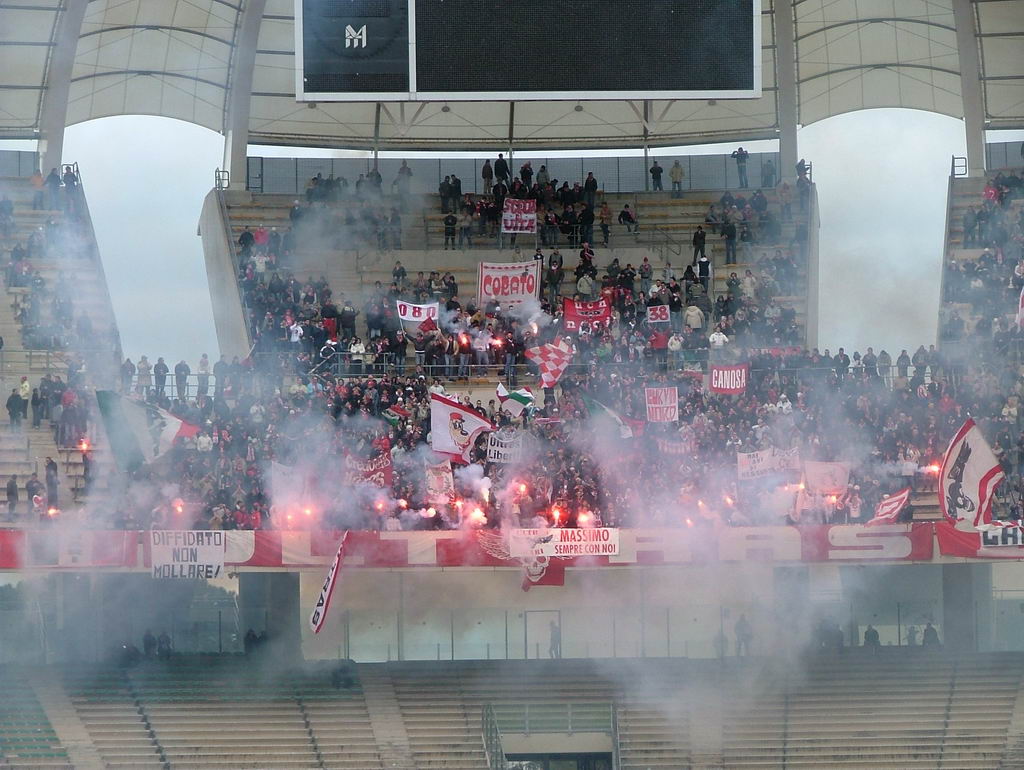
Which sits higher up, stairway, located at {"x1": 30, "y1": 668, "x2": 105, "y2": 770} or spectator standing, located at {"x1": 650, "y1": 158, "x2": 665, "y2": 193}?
spectator standing, located at {"x1": 650, "y1": 158, "x2": 665, "y2": 193}

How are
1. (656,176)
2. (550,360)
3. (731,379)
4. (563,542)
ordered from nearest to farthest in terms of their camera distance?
(563,542)
(731,379)
(550,360)
(656,176)

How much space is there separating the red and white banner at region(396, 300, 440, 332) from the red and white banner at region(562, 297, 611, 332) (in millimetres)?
2635

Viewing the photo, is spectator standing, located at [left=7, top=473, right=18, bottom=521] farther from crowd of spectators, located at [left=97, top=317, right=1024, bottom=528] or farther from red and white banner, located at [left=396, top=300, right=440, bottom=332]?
red and white banner, located at [left=396, top=300, right=440, bottom=332]

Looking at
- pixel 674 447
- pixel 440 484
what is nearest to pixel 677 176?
pixel 674 447

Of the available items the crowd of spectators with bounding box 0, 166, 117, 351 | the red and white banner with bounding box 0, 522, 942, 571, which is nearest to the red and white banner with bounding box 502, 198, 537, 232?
the crowd of spectators with bounding box 0, 166, 117, 351

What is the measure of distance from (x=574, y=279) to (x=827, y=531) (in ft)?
37.4

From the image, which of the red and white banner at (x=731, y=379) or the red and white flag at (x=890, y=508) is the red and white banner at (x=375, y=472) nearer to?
the red and white banner at (x=731, y=379)

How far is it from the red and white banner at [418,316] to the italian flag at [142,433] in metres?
6.72

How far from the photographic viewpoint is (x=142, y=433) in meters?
29.9

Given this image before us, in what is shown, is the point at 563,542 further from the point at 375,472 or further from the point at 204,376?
the point at 204,376

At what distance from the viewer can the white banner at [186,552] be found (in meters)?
28.2

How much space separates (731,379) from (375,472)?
24.6 feet

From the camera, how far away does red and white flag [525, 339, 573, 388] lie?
33438mm

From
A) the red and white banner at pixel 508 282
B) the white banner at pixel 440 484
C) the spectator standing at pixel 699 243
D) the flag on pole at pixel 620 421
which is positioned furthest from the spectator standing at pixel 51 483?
the spectator standing at pixel 699 243
